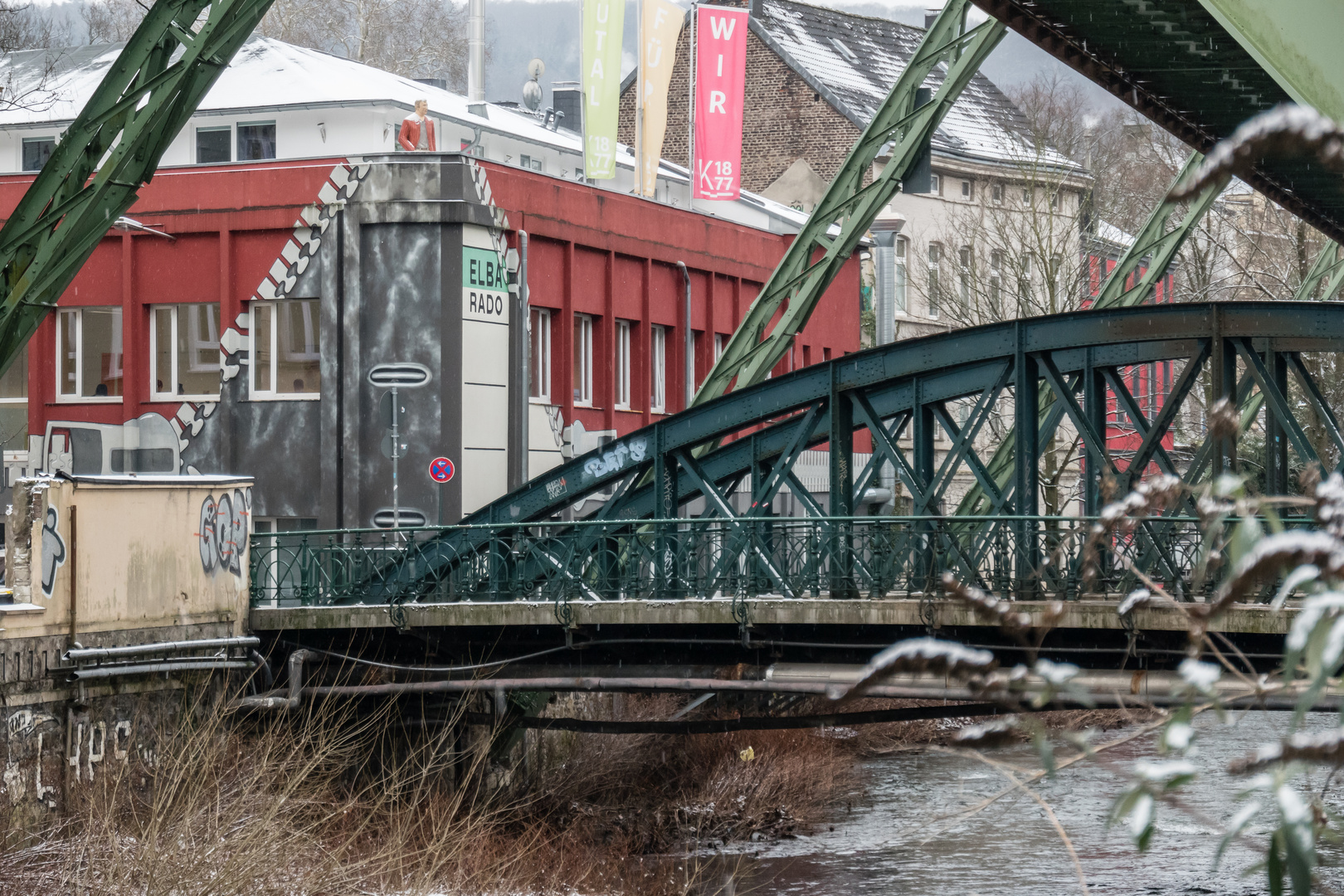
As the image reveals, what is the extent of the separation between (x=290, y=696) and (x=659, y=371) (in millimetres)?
15159

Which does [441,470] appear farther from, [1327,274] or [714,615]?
[1327,274]

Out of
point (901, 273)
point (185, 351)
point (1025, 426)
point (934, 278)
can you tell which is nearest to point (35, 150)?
point (185, 351)

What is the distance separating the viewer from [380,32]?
2574 inches

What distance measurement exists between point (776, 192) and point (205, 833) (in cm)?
3781

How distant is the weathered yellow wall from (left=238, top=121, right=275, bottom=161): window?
13568 mm

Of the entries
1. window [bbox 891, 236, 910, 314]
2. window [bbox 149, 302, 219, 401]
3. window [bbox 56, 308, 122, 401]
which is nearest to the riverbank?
window [bbox 149, 302, 219, 401]

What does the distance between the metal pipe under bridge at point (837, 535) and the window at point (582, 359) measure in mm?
9024

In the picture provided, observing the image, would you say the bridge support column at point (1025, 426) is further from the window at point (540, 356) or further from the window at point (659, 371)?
the window at point (659, 371)

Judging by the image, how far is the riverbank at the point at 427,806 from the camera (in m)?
14.1

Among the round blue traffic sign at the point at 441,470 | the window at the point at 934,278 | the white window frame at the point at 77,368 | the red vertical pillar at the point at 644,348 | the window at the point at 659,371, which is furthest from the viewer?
the window at the point at 934,278

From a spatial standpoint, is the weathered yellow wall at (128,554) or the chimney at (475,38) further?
the chimney at (475,38)

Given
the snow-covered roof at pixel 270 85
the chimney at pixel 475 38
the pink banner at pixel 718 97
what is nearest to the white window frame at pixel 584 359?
the pink banner at pixel 718 97

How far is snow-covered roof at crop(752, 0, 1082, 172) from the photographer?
166 ft

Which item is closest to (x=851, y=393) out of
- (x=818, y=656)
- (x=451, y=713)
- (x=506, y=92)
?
(x=818, y=656)
